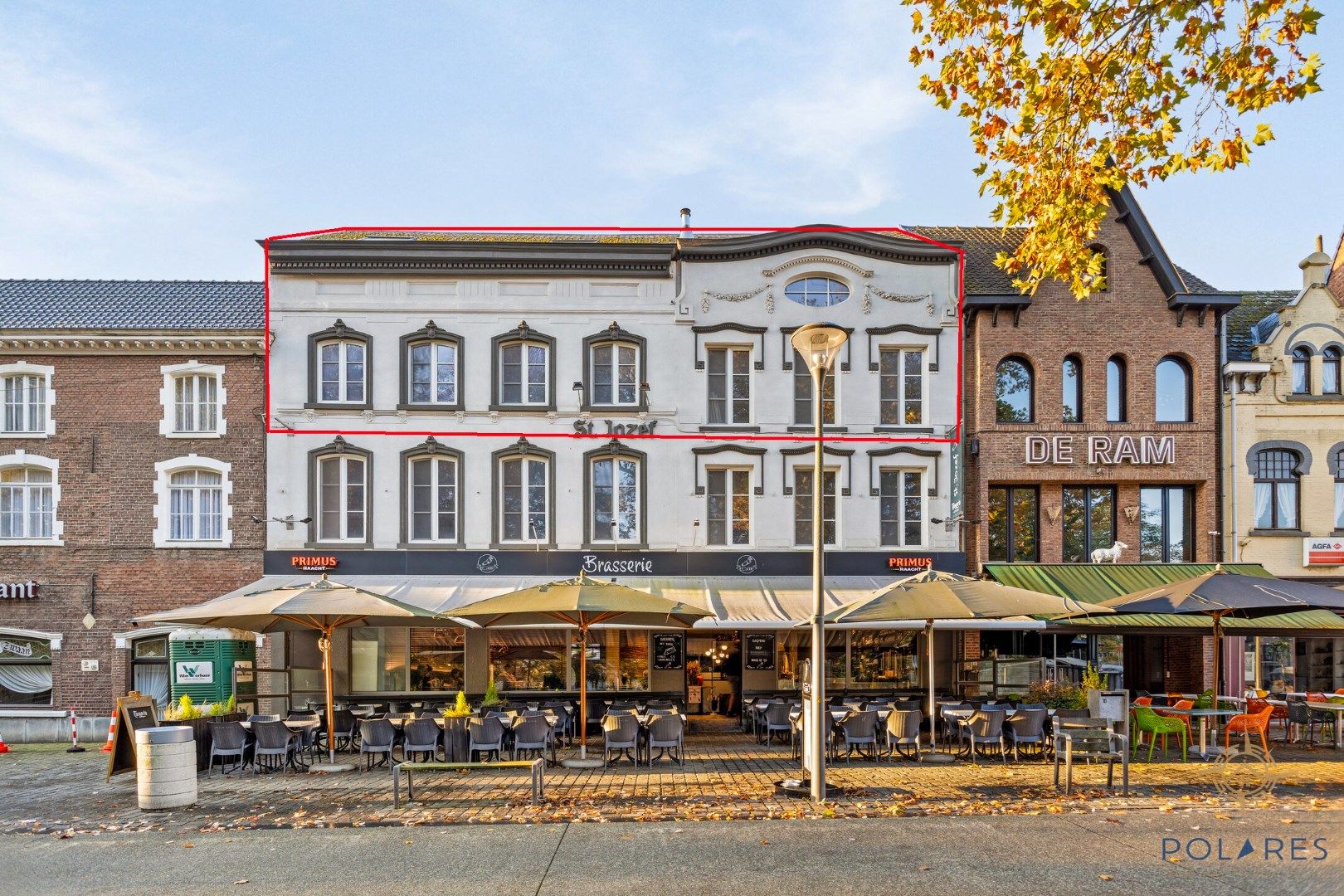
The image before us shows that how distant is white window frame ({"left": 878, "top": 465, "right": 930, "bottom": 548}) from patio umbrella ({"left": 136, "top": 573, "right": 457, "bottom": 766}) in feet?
33.3

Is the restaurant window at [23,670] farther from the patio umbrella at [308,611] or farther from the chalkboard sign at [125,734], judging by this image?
the chalkboard sign at [125,734]

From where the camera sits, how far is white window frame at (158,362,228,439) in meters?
20.4

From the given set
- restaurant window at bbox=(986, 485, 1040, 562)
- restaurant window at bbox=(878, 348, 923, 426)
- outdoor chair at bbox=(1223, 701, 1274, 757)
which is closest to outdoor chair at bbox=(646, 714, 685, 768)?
outdoor chair at bbox=(1223, 701, 1274, 757)

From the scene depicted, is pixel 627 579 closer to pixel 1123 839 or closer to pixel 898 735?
pixel 898 735

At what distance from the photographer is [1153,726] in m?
13.9

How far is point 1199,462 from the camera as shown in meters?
20.7

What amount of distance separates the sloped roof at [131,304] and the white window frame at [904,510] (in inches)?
553

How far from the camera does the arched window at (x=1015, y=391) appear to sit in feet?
68.8

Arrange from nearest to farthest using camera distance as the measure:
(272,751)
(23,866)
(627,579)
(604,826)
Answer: (23,866) < (604,826) < (272,751) < (627,579)

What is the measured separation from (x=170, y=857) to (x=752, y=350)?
14.8 meters

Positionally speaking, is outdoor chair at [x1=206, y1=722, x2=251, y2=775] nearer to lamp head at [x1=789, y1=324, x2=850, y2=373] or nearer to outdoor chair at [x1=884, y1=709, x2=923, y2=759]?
outdoor chair at [x1=884, y1=709, x2=923, y2=759]

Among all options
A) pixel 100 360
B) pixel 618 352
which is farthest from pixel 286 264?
pixel 618 352

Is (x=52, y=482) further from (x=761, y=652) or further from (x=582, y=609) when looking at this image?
(x=761, y=652)

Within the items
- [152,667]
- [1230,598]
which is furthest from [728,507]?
[152,667]
